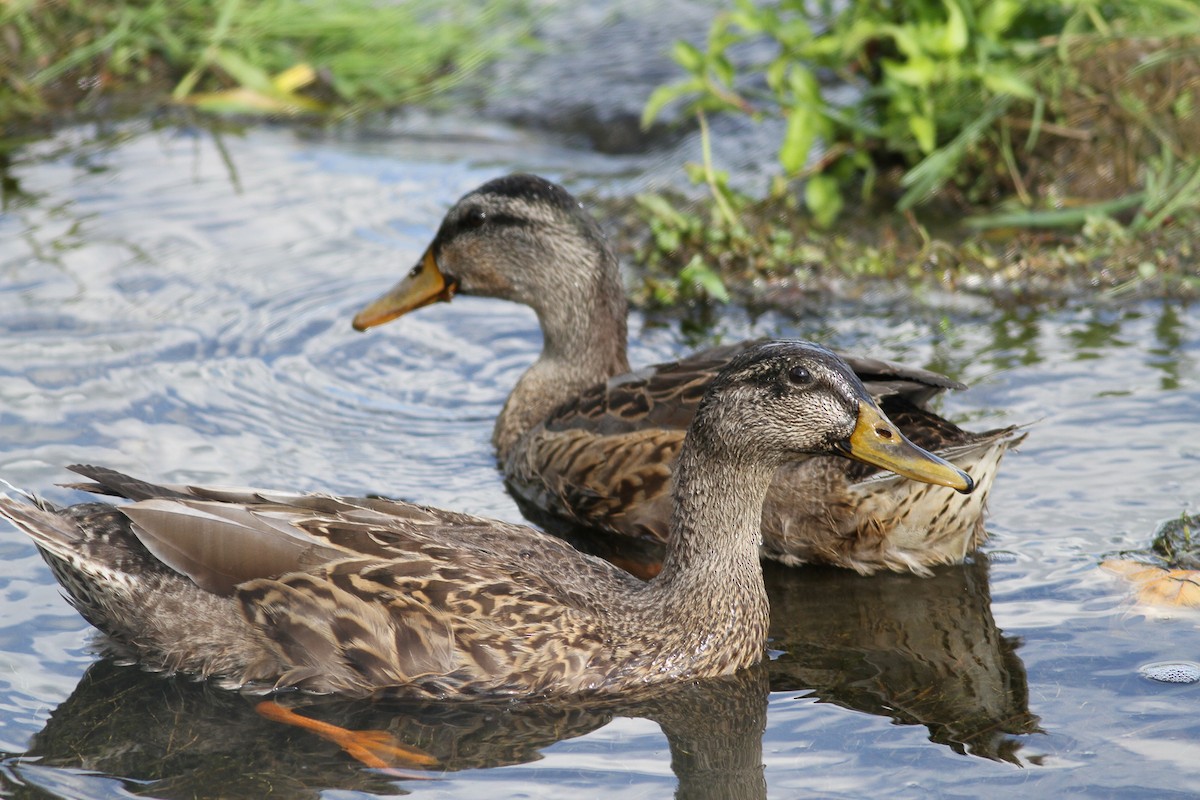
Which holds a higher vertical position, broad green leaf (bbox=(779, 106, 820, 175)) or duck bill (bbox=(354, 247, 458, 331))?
broad green leaf (bbox=(779, 106, 820, 175))

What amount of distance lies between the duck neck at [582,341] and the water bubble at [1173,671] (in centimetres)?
281

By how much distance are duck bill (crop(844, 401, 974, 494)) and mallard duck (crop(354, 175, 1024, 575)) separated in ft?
1.36

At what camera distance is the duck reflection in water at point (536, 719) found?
14.7 ft

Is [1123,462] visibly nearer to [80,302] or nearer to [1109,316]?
[1109,316]

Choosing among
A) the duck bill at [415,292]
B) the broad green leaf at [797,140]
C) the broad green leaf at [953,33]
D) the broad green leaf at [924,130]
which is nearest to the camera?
the duck bill at [415,292]

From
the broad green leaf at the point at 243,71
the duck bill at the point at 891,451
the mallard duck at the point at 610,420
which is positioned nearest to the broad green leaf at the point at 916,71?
the mallard duck at the point at 610,420

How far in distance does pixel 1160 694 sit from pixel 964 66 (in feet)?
14.8

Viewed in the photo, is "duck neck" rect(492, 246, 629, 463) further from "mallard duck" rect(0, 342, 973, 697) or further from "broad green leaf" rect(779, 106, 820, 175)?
"broad green leaf" rect(779, 106, 820, 175)

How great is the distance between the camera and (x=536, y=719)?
187 inches

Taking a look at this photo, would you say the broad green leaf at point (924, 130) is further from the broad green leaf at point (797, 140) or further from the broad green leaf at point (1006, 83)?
the broad green leaf at point (797, 140)

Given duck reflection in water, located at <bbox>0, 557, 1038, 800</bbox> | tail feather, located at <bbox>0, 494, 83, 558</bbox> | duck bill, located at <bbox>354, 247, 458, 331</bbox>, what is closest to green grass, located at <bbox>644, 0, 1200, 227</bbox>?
duck bill, located at <bbox>354, 247, 458, 331</bbox>

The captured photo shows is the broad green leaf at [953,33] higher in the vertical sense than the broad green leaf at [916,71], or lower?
higher

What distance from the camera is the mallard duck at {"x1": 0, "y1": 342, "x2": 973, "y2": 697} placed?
15.8 ft

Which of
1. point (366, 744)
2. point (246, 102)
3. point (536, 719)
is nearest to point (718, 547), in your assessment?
point (536, 719)
